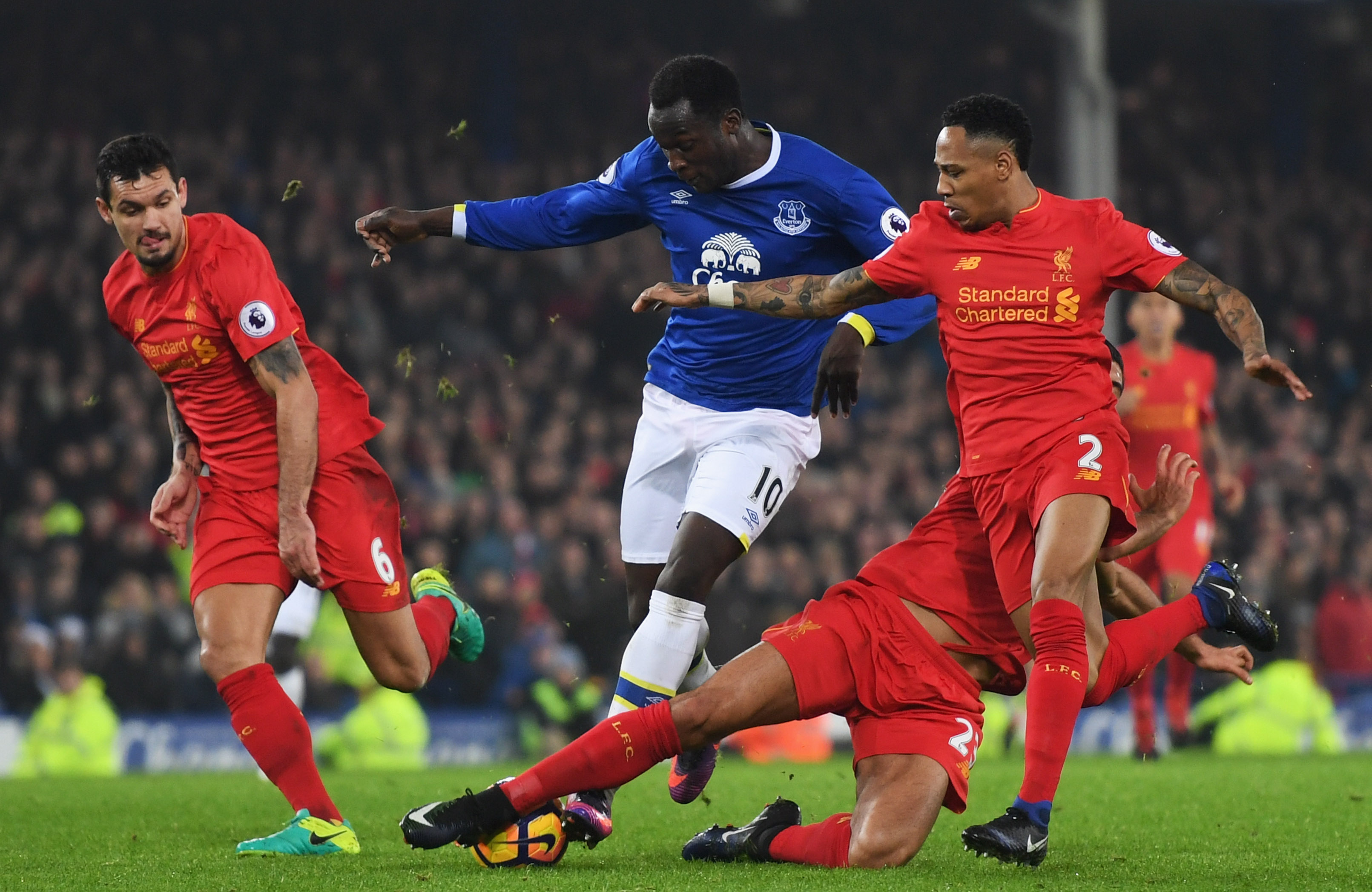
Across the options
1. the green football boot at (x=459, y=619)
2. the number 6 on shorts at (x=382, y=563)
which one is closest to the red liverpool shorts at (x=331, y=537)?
the number 6 on shorts at (x=382, y=563)

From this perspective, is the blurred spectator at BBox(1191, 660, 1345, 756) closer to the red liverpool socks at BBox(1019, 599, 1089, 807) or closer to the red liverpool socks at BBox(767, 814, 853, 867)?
the red liverpool socks at BBox(1019, 599, 1089, 807)

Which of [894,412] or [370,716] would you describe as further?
[894,412]

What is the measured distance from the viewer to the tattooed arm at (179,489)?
531 cm

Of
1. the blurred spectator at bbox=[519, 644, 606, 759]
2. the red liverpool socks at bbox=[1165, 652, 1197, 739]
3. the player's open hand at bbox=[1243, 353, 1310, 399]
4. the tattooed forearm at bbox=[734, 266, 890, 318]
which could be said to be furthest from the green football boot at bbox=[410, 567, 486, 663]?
the blurred spectator at bbox=[519, 644, 606, 759]

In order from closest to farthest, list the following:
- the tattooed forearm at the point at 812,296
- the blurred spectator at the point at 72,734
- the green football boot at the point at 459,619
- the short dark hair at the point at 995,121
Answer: the short dark hair at the point at 995,121
the tattooed forearm at the point at 812,296
the green football boot at the point at 459,619
the blurred spectator at the point at 72,734

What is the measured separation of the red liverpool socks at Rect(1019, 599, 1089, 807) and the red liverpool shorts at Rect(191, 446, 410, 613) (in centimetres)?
216

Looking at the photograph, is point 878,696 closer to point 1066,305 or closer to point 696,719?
point 696,719

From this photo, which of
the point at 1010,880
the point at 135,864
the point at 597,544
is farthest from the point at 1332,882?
the point at 597,544

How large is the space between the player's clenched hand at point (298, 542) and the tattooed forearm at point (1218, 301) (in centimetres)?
271

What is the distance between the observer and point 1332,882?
4090mm

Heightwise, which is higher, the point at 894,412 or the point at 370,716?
the point at 894,412

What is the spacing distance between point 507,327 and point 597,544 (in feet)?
12.0

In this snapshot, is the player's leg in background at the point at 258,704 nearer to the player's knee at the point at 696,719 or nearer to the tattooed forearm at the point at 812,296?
the player's knee at the point at 696,719

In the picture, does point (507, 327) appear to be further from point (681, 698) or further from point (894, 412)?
point (681, 698)
